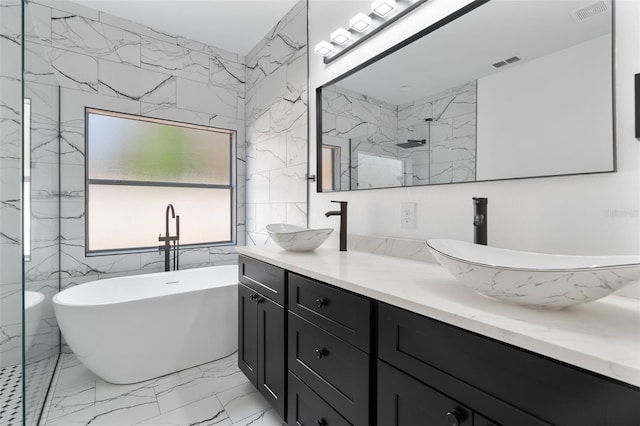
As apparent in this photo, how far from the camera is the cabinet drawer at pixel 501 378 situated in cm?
50

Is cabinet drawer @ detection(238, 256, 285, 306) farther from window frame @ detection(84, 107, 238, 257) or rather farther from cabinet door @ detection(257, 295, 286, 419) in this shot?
window frame @ detection(84, 107, 238, 257)

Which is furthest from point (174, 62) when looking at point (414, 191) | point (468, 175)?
point (468, 175)

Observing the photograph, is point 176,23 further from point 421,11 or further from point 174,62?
point 421,11

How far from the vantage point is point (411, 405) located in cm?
82

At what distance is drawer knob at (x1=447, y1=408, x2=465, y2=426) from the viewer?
2.28 ft

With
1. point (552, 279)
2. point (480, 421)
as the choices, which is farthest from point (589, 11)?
point (480, 421)

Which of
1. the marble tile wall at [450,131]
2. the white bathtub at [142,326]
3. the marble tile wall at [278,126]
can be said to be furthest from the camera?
the marble tile wall at [278,126]

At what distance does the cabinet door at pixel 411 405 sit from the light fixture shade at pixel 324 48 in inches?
75.2

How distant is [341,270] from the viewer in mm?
1196

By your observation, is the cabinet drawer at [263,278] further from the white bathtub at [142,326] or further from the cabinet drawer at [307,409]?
the white bathtub at [142,326]

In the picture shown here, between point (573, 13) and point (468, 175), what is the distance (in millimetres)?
616

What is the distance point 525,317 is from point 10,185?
6.67ft

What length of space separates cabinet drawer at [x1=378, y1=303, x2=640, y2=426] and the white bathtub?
1.67m

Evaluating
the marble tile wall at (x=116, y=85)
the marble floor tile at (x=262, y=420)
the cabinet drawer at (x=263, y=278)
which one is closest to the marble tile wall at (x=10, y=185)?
the marble tile wall at (x=116, y=85)
